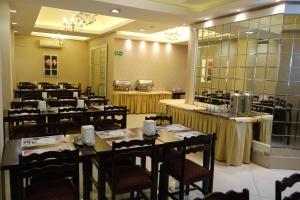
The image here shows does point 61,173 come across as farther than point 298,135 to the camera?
No

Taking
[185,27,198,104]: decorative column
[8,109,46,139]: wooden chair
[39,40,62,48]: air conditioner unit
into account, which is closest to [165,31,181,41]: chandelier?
[185,27,198,104]: decorative column

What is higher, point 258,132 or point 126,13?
point 126,13

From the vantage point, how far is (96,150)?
2092mm

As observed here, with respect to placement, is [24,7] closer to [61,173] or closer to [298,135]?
[61,173]

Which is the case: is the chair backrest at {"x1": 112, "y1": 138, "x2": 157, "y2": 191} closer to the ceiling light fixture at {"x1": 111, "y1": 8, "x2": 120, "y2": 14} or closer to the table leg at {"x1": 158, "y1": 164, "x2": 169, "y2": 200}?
the table leg at {"x1": 158, "y1": 164, "x2": 169, "y2": 200}

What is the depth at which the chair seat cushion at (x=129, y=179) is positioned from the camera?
204 cm

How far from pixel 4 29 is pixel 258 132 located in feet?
17.4

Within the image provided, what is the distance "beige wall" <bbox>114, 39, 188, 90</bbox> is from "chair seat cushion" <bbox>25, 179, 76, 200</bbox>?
19.9 ft

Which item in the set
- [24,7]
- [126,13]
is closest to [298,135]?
[126,13]

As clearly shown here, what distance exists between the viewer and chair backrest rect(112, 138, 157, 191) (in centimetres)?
203

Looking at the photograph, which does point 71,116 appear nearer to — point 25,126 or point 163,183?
point 25,126

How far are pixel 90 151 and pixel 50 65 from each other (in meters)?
9.20

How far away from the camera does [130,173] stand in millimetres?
2191

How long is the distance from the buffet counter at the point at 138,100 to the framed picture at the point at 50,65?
14.1 feet
